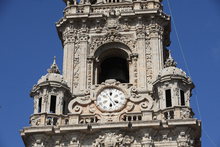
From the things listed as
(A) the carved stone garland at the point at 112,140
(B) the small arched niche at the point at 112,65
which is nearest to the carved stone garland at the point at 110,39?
(B) the small arched niche at the point at 112,65

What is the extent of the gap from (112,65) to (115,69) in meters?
0.36

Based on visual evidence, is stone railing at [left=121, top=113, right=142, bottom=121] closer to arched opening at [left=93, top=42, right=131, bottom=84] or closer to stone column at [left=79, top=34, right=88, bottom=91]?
stone column at [left=79, top=34, right=88, bottom=91]

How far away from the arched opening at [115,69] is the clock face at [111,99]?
3.64 meters

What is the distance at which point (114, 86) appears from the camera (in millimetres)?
39875

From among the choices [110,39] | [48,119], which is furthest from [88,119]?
[110,39]

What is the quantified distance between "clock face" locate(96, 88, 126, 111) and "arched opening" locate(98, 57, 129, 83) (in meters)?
3.64

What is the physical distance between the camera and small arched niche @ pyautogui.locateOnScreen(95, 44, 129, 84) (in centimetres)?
4303

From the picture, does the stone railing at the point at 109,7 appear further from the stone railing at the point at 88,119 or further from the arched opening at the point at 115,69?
the stone railing at the point at 88,119

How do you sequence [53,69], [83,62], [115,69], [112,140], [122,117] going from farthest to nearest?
[115,69] → [83,62] → [53,69] → [122,117] → [112,140]

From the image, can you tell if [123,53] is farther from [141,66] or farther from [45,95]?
[45,95]

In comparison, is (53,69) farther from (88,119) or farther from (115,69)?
(115,69)

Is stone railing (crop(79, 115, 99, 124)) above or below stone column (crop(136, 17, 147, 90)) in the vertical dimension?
below

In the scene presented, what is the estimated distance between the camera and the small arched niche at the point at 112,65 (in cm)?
4303

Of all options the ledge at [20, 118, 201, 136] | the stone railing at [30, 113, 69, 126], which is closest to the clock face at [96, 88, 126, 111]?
the ledge at [20, 118, 201, 136]
